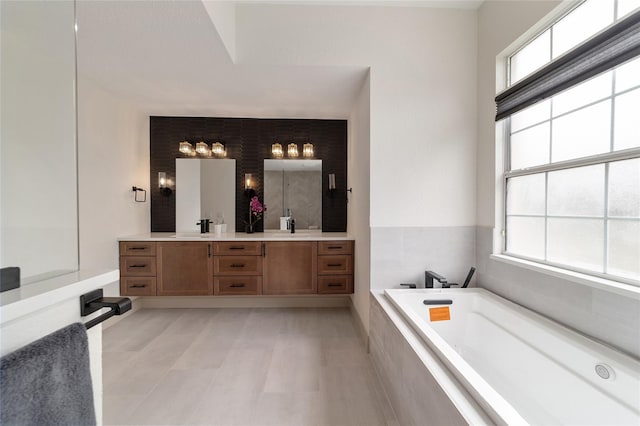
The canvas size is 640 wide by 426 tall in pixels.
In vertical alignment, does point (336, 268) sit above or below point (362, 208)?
below

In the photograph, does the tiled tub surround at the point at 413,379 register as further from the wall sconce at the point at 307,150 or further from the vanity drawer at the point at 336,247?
the wall sconce at the point at 307,150

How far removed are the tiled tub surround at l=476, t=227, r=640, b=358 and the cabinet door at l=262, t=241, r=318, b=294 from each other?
1724mm

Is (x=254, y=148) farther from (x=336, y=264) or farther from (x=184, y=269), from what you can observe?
(x=336, y=264)

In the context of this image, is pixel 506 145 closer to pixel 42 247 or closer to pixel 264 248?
pixel 264 248

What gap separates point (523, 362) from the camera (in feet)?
5.11

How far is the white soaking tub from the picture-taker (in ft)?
3.64

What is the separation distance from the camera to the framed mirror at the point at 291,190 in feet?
12.2

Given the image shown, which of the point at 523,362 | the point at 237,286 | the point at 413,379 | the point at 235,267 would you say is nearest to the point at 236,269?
the point at 235,267

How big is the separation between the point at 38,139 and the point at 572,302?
8.13ft

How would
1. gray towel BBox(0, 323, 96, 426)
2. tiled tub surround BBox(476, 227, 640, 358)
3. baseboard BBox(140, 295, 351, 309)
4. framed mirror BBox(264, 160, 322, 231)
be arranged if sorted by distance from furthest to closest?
framed mirror BBox(264, 160, 322, 231) → baseboard BBox(140, 295, 351, 309) → tiled tub surround BBox(476, 227, 640, 358) → gray towel BBox(0, 323, 96, 426)

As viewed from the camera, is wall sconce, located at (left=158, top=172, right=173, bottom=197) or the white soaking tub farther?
wall sconce, located at (left=158, top=172, right=173, bottom=197)

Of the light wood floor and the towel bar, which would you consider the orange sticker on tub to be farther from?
the towel bar

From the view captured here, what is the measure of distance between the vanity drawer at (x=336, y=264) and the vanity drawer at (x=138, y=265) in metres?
1.92

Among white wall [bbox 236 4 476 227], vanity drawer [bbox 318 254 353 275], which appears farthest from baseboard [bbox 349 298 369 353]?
white wall [bbox 236 4 476 227]
